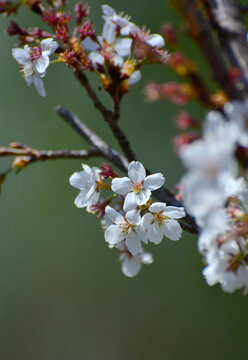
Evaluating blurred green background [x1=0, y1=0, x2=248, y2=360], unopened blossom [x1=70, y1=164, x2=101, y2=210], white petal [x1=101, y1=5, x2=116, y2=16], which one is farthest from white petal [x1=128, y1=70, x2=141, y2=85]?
Result: blurred green background [x1=0, y1=0, x2=248, y2=360]

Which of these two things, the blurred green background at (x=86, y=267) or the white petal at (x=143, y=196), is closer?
the white petal at (x=143, y=196)

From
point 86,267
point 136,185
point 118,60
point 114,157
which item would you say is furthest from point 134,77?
point 86,267

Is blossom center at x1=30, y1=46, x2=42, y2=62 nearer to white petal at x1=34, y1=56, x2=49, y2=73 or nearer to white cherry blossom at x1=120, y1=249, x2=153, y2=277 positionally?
white petal at x1=34, y1=56, x2=49, y2=73

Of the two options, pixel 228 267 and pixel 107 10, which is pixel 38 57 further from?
pixel 228 267

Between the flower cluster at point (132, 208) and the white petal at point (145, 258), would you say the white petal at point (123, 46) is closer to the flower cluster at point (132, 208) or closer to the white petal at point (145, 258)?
the flower cluster at point (132, 208)

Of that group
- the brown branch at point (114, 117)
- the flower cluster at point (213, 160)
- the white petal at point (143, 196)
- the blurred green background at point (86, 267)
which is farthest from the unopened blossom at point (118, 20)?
the blurred green background at point (86, 267)
